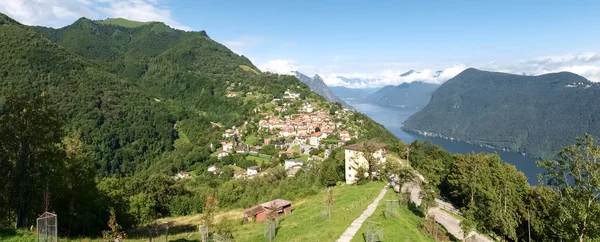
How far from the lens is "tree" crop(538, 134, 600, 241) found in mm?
18734

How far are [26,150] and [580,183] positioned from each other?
29.6 m

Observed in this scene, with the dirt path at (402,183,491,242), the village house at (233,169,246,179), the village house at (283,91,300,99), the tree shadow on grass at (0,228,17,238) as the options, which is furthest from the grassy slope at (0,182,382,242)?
the village house at (283,91,300,99)

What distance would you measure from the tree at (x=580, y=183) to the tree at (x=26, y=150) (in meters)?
27.3

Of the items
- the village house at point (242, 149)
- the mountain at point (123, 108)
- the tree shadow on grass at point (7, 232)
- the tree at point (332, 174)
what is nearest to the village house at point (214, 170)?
the village house at point (242, 149)

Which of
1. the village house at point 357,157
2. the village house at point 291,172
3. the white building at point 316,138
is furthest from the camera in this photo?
the white building at point 316,138

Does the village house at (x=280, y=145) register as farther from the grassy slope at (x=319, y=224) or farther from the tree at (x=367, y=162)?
the grassy slope at (x=319, y=224)

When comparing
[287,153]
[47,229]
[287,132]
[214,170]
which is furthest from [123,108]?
[47,229]

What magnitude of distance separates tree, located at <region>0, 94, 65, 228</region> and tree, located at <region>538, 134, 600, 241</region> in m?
27.3

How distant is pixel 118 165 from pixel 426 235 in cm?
11631

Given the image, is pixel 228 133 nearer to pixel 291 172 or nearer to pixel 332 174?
pixel 291 172

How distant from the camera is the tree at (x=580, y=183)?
1873 cm

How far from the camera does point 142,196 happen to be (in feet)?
146

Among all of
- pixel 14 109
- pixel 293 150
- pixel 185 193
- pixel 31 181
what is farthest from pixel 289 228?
pixel 293 150

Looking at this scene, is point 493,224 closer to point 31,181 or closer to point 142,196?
point 31,181
